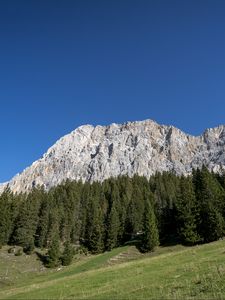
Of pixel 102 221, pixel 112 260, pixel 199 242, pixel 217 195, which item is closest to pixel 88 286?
pixel 112 260

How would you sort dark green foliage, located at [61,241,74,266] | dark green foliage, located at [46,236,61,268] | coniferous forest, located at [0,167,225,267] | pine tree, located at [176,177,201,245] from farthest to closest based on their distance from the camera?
dark green foliage, located at [61,241,74,266], coniferous forest, located at [0,167,225,267], dark green foliage, located at [46,236,61,268], pine tree, located at [176,177,201,245]

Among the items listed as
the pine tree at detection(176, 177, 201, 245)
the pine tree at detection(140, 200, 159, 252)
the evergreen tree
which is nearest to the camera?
the pine tree at detection(176, 177, 201, 245)

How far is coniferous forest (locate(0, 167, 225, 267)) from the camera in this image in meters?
79.9

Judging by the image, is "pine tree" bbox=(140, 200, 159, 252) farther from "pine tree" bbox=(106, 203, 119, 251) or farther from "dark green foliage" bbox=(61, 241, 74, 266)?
"dark green foliage" bbox=(61, 241, 74, 266)

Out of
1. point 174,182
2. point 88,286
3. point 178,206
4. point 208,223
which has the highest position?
point 174,182

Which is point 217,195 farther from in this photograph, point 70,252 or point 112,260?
point 70,252

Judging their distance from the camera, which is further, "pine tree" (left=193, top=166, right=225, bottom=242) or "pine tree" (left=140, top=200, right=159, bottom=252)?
"pine tree" (left=140, top=200, right=159, bottom=252)

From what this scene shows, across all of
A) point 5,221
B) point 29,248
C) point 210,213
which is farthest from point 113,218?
point 210,213

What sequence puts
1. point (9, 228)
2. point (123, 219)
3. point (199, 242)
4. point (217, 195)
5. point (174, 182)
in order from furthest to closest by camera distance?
point (174, 182) < point (123, 219) < point (9, 228) < point (217, 195) < point (199, 242)

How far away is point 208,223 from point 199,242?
195 inches

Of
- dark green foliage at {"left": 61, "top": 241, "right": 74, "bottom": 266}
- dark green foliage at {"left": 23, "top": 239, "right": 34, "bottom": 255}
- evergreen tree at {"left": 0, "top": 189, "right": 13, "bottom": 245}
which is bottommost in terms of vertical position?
dark green foliage at {"left": 61, "top": 241, "right": 74, "bottom": 266}

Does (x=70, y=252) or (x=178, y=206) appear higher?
(x=178, y=206)

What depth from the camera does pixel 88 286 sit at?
93.9 ft

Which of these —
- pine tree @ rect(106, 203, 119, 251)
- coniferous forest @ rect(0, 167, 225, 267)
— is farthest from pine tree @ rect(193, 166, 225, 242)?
pine tree @ rect(106, 203, 119, 251)
